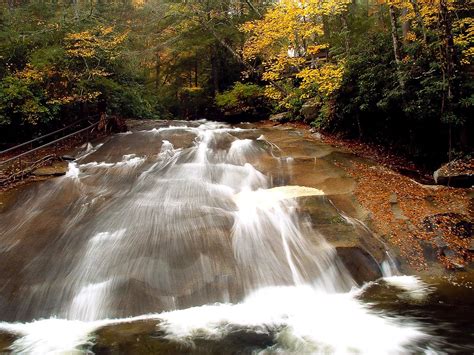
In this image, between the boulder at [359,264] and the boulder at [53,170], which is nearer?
the boulder at [359,264]

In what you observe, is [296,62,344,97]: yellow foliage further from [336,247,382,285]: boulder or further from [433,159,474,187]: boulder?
[336,247,382,285]: boulder

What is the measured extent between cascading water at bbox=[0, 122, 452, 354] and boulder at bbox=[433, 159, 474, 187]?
362cm

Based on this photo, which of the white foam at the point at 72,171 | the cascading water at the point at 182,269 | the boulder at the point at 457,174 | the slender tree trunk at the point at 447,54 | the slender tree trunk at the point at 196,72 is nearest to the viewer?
the cascading water at the point at 182,269

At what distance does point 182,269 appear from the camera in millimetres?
6070

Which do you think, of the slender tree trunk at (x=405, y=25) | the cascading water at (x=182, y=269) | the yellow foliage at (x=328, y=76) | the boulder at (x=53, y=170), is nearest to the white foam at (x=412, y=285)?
the cascading water at (x=182, y=269)

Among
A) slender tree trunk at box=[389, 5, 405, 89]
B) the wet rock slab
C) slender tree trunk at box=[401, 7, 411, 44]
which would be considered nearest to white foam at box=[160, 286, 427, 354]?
the wet rock slab

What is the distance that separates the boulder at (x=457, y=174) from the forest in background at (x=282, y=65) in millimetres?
562

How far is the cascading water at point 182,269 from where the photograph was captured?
5008 millimetres

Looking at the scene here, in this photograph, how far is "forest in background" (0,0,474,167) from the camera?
9609 mm

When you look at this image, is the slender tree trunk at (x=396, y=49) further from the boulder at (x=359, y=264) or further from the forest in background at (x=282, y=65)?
the boulder at (x=359, y=264)

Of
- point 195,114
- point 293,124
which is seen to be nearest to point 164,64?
point 195,114

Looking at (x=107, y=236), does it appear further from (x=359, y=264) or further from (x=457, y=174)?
(x=457, y=174)

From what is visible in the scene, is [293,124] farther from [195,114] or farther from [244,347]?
[244,347]

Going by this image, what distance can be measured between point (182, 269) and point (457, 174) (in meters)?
7.54
